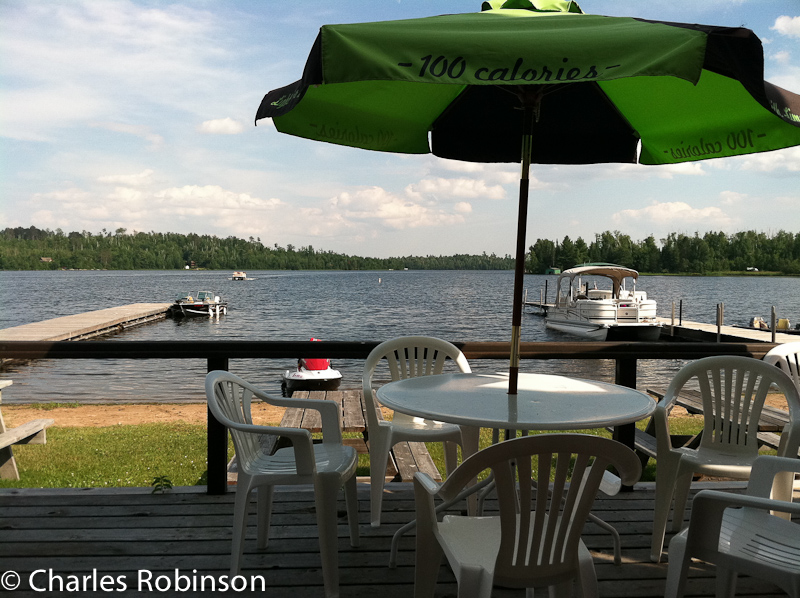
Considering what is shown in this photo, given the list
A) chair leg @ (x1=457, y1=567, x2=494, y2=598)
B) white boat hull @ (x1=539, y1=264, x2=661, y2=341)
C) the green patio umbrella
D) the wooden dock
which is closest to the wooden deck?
chair leg @ (x1=457, y1=567, x2=494, y2=598)

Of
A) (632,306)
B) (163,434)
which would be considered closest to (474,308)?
(632,306)

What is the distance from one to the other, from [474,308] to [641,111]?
1764 inches

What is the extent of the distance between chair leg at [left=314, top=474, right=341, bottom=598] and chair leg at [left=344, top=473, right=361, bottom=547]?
12.1 inches

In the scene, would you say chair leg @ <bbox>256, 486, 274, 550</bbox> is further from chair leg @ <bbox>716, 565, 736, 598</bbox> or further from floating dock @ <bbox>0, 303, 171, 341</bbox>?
floating dock @ <bbox>0, 303, 171, 341</bbox>

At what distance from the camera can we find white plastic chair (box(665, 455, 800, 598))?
144 cm

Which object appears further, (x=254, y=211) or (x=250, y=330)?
(x=254, y=211)

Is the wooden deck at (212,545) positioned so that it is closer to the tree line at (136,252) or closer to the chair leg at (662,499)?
the chair leg at (662,499)

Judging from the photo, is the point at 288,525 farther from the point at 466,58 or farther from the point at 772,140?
the point at 772,140

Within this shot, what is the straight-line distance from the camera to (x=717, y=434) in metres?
2.58

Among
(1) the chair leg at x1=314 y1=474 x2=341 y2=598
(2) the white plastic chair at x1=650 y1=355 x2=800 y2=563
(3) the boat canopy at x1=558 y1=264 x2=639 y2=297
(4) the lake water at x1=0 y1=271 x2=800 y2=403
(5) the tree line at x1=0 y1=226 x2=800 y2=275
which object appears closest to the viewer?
(1) the chair leg at x1=314 y1=474 x2=341 y2=598

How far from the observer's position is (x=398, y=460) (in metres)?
3.75

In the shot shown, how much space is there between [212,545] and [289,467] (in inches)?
22.7

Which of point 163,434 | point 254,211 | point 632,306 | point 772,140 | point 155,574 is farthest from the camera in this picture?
point 254,211

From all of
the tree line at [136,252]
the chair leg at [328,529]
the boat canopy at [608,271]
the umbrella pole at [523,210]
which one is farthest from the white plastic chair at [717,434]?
the tree line at [136,252]
